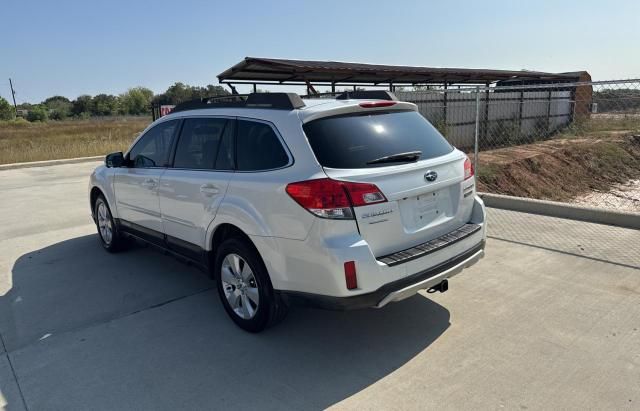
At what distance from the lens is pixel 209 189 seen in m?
3.91

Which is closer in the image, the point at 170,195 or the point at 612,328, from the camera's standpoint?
the point at 612,328

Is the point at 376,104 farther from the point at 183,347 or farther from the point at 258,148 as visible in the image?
the point at 183,347

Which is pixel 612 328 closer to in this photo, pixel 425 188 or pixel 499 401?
pixel 499 401

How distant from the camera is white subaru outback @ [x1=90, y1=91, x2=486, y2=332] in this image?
3.05 metres

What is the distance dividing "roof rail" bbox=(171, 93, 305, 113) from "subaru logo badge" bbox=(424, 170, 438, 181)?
103 centimetres

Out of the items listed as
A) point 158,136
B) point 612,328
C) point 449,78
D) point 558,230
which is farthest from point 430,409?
point 449,78

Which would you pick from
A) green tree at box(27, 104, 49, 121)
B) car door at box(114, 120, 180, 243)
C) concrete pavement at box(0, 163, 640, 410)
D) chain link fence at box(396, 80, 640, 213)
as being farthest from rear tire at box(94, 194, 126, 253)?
green tree at box(27, 104, 49, 121)

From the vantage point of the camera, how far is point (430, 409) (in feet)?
9.10

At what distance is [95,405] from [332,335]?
169 centimetres

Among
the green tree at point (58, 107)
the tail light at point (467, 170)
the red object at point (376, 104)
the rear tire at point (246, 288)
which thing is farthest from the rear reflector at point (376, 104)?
the green tree at point (58, 107)

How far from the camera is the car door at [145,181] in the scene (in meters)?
4.75

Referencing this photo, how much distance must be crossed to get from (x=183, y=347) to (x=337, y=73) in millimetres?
11988

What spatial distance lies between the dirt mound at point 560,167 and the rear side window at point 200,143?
9.25 m

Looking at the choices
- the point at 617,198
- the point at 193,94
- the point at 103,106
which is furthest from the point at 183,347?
the point at 103,106
